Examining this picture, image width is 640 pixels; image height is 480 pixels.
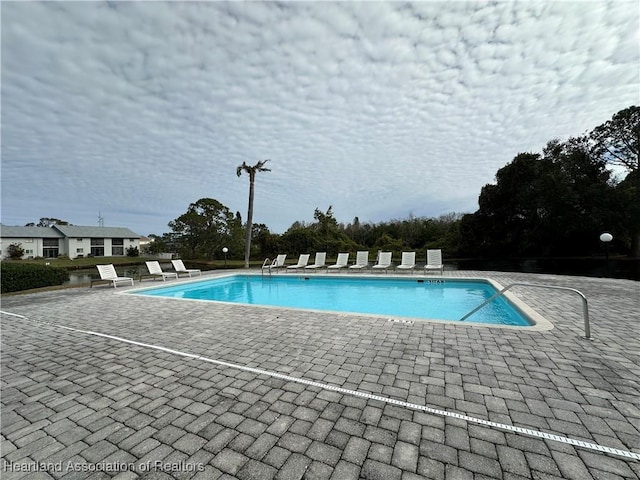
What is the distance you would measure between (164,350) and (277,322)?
5.97 ft

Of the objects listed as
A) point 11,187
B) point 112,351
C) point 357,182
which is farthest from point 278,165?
point 11,187

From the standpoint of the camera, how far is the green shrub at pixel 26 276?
944 cm

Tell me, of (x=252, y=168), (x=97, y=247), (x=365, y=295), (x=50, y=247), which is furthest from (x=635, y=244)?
(x=50, y=247)

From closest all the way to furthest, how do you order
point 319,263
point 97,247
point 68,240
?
point 319,263 → point 68,240 → point 97,247

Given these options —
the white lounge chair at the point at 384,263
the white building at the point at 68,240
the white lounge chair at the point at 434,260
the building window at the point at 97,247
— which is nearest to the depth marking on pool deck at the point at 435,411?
the white lounge chair at the point at 434,260

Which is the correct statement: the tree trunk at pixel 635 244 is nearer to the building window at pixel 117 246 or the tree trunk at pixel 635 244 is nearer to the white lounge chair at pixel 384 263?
the white lounge chair at pixel 384 263

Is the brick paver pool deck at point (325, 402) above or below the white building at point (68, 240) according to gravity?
below

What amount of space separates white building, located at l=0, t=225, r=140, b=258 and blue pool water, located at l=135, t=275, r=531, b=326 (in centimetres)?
3835

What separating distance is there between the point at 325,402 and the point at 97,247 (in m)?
51.5

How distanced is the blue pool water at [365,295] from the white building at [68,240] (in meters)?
38.4

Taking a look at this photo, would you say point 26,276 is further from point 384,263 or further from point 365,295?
point 384,263

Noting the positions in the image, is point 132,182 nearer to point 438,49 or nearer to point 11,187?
point 11,187

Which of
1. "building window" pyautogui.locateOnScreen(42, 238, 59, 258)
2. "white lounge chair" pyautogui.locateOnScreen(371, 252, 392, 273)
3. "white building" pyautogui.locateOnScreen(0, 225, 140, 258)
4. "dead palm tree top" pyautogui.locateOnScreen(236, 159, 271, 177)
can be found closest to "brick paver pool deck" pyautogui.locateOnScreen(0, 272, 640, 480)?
"white lounge chair" pyautogui.locateOnScreen(371, 252, 392, 273)

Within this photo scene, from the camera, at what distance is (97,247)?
137ft
